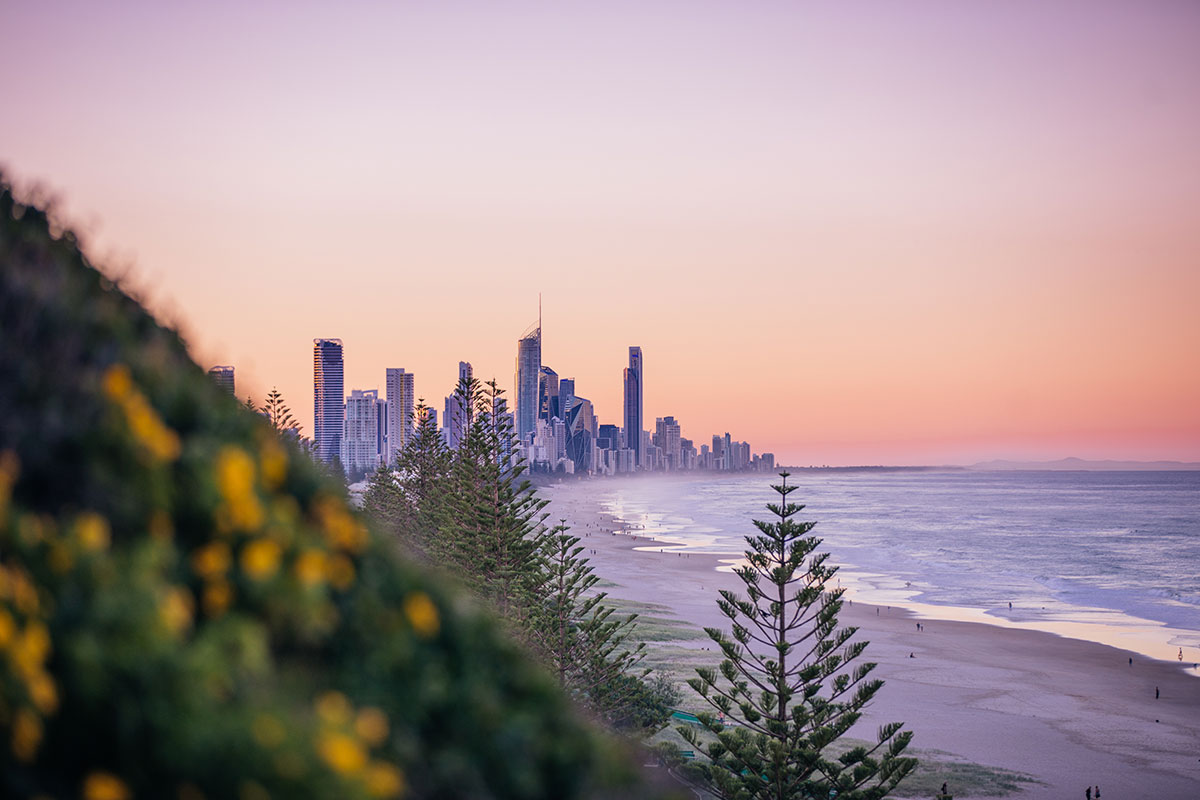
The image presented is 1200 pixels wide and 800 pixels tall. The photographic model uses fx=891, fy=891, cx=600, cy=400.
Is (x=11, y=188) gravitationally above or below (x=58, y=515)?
above

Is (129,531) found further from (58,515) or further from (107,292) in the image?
(107,292)

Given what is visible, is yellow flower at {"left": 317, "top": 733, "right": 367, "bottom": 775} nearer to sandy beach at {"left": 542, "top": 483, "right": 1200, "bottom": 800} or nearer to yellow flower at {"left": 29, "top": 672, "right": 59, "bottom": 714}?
yellow flower at {"left": 29, "top": 672, "right": 59, "bottom": 714}

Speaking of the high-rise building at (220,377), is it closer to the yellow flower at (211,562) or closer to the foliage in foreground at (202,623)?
the foliage in foreground at (202,623)

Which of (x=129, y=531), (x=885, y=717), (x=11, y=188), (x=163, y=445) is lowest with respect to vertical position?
(x=885, y=717)

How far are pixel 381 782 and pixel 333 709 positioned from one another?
18 centimetres

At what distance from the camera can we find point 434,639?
2.11m

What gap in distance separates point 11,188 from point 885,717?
109 ft

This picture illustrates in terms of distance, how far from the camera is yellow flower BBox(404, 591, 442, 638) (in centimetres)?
208

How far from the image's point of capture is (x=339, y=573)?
205 centimetres

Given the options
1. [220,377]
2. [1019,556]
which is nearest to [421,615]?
[220,377]

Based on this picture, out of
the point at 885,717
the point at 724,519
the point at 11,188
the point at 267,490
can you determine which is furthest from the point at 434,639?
the point at 724,519

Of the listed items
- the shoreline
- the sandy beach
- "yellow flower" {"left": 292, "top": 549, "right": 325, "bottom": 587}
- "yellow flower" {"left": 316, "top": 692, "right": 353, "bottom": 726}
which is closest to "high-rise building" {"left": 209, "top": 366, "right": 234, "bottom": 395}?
"yellow flower" {"left": 292, "top": 549, "right": 325, "bottom": 587}

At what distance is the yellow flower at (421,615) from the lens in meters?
2.08

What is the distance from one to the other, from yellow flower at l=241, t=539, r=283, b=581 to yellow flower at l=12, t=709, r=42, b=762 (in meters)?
0.45
